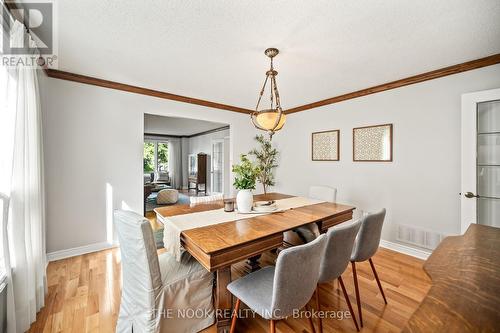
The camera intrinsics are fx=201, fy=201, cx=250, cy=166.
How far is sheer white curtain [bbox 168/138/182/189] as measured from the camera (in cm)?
926

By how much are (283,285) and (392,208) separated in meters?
2.75

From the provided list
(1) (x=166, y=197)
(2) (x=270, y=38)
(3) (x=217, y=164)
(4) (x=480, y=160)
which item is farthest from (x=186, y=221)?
(3) (x=217, y=164)

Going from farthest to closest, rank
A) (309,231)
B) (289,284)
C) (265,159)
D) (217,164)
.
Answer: (217,164) < (265,159) < (309,231) < (289,284)

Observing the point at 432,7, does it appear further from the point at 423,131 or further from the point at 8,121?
the point at 8,121

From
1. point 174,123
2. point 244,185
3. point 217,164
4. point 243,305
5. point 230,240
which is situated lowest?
point 243,305

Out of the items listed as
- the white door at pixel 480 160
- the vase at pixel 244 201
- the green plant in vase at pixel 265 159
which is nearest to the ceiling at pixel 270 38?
the white door at pixel 480 160

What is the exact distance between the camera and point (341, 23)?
65.6 inches

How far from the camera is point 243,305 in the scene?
6.05 feet

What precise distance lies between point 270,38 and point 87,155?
2.83m

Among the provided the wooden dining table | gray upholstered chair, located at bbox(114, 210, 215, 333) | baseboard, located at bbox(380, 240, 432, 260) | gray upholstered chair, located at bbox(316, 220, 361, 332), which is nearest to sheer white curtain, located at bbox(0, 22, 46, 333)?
gray upholstered chair, located at bbox(114, 210, 215, 333)

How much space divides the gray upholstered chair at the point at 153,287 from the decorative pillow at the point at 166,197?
14.4 ft

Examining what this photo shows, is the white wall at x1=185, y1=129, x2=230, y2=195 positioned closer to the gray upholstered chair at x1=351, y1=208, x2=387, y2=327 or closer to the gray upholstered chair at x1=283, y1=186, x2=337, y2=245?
the gray upholstered chair at x1=283, y1=186, x2=337, y2=245

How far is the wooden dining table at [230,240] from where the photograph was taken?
48.7 inches

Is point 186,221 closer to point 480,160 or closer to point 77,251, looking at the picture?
point 77,251
